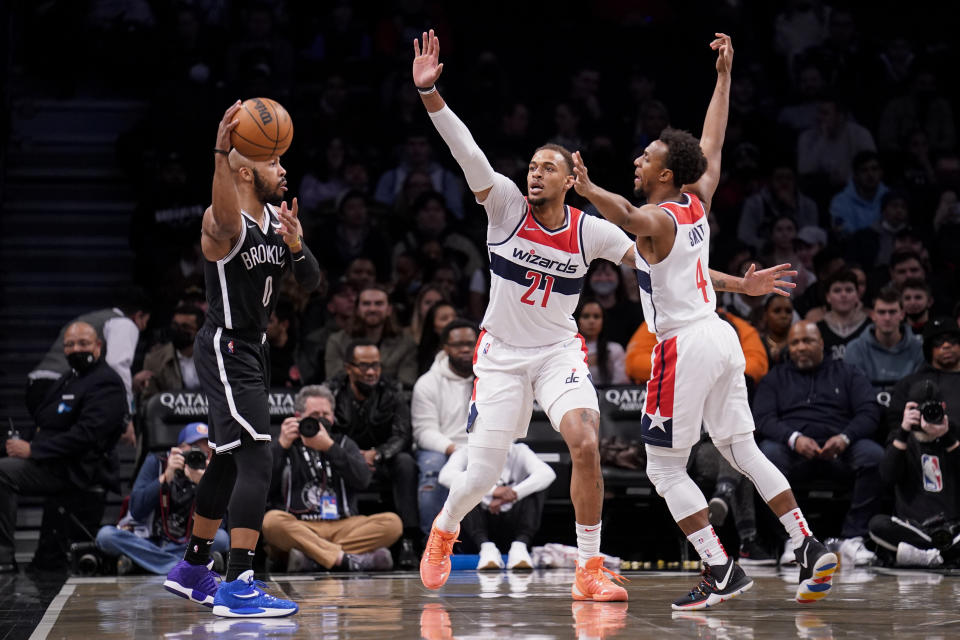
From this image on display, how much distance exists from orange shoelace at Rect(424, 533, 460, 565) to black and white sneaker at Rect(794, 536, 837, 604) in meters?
1.90

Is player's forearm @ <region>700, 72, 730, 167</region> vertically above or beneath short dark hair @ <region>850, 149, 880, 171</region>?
beneath

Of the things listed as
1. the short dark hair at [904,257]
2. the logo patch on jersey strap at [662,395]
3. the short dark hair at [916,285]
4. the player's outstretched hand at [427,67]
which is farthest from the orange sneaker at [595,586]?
the short dark hair at [904,257]

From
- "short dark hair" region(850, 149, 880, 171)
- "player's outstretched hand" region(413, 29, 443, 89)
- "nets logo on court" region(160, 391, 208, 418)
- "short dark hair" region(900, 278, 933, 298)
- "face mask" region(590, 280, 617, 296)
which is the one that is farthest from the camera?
"short dark hair" region(850, 149, 880, 171)

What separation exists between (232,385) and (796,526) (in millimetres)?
2848

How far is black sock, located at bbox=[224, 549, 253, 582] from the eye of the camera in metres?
6.34

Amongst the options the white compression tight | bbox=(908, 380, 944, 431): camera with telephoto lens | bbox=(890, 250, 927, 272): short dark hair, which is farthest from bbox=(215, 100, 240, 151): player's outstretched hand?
bbox=(890, 250, 927, 272): short dark hair

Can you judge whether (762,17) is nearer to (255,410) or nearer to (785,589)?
(785,589)

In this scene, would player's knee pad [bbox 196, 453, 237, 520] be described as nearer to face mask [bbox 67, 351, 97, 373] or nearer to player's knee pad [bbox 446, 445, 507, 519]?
player's knee pad [bbox 446, 445, 507, 519]

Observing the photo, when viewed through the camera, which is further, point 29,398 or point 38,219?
point 38,219

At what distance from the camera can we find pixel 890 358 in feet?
36.0

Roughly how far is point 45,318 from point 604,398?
20.5ft

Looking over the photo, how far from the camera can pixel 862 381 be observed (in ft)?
34.1

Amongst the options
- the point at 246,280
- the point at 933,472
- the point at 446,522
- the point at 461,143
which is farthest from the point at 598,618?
the point at 933,472

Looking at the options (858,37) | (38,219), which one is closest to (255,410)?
(38,219)
